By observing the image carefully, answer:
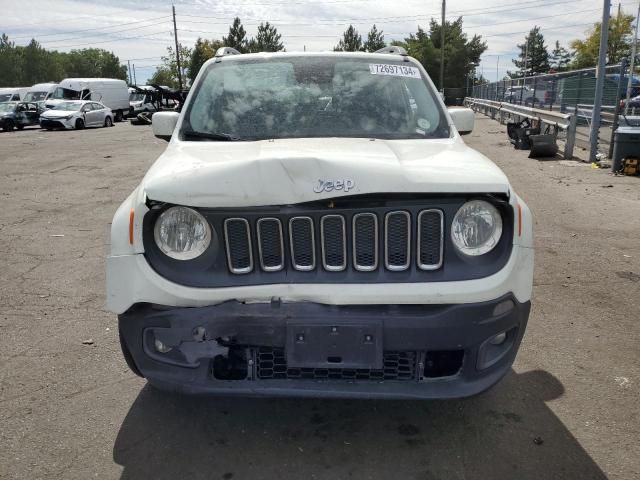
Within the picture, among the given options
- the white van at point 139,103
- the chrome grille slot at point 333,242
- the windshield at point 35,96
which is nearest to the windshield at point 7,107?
the windshield at point 35,96

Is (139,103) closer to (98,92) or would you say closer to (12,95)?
(98,92)

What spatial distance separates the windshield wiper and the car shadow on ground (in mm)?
1519

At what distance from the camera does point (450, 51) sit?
72.6 m

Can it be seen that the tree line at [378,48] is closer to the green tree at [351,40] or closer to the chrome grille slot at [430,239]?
the green tree at [351,40]

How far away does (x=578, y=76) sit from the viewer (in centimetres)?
1422

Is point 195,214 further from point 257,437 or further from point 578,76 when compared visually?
point 578,76

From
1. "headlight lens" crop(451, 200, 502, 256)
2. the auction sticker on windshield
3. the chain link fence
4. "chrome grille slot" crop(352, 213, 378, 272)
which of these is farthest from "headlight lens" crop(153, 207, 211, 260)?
the chain link fence

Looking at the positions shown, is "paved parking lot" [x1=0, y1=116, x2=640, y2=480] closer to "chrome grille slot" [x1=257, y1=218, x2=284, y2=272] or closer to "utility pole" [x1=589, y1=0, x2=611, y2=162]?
"chrome grille slot" [x1=257, y1=218, x2=284, y2=272]

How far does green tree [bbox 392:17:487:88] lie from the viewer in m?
71.3

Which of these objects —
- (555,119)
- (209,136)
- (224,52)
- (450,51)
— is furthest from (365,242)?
(450,51)

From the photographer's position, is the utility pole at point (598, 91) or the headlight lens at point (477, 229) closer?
the headlight lens at point (477, 229)

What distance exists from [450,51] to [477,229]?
75.6m


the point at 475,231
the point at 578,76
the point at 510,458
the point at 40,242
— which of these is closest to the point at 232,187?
the point at 475,231

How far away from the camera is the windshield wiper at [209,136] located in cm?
343
